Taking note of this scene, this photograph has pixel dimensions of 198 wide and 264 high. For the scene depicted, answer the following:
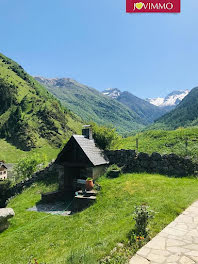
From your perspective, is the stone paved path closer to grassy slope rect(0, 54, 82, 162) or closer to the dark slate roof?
the dark slate roof

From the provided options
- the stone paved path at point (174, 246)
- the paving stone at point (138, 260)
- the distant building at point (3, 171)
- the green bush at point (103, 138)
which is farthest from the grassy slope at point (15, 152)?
the paving stone at point (138, 260)

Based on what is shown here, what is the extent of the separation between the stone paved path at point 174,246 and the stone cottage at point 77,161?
1023 cm

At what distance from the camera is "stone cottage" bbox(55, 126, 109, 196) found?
17.9m

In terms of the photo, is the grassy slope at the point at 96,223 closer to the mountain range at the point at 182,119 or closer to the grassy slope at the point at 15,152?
the grassy slope at the point at 15,152

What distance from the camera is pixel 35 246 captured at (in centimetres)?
947

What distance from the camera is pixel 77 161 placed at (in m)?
18.7

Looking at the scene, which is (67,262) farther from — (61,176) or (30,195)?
(30,195)

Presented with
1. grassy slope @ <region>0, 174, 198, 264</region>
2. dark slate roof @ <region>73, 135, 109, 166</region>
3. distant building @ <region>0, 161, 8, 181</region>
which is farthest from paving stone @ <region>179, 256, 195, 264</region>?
distant building @ <region>0, 161, 8, 181</region>

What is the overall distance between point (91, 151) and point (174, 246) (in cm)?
1321

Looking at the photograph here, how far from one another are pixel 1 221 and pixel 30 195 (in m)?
7.69

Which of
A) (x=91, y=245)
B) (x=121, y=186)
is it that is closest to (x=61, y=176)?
(x=121, y=186)

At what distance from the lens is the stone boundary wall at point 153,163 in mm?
17156

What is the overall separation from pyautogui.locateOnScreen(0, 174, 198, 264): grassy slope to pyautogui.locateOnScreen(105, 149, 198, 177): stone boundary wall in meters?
1.48

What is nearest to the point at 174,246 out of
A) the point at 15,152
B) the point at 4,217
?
the point at 4,217
